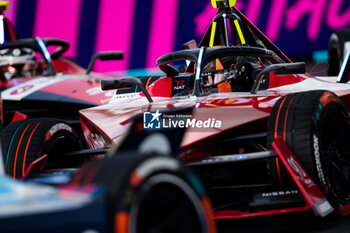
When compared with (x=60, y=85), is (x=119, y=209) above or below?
above

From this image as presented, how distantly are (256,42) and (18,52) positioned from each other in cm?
427

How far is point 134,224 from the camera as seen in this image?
2582 millimetres

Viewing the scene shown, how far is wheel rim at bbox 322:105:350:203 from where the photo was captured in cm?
461

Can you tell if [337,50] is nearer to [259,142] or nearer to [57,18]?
[259,142]

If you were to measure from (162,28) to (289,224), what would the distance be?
10.0 meters

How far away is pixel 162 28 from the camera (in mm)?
14500

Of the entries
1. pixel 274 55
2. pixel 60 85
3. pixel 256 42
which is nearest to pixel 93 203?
pixel 274 55

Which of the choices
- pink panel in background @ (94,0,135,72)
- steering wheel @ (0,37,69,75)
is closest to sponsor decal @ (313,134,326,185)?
steering wheel @ (0,37,69,75)

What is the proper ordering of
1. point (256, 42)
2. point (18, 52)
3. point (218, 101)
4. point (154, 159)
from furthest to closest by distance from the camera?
point (18, 52) < point (256, 42) < point (218, 101) < point (154, 159)

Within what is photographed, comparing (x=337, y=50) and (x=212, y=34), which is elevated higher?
(x=212, y=34)

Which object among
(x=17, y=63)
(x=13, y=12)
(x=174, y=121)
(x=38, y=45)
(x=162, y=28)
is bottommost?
(x=13, y=12)

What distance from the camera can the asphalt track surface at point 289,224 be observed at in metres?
4.65

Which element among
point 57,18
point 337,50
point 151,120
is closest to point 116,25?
point 57,18

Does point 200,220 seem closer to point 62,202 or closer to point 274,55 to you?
point 62,202
